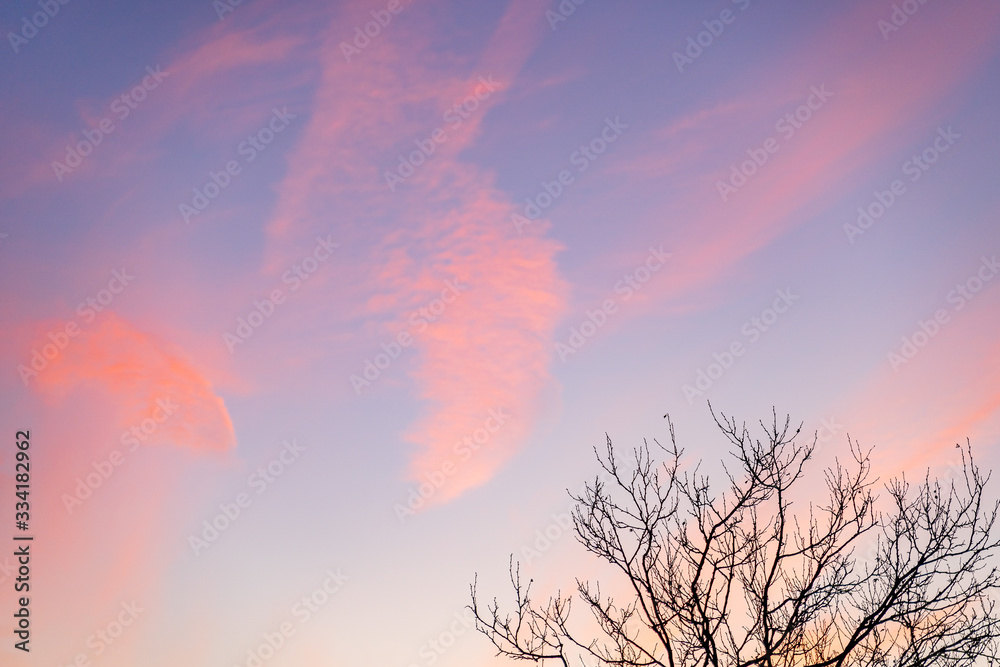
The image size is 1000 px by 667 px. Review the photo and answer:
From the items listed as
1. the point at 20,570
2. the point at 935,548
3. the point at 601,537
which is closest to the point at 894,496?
the point at 935,548

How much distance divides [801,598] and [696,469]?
193 cm

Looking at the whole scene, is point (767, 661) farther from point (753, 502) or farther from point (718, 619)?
point (753, 502)

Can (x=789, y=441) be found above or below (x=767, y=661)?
above

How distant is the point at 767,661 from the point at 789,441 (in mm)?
2642

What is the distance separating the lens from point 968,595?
9.61 meters

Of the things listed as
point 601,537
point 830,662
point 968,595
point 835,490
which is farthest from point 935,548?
point 601,537

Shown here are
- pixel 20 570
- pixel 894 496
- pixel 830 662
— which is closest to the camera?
pixel 830 662

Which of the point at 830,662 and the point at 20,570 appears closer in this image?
the point at 830,662

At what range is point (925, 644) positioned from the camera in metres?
9.45

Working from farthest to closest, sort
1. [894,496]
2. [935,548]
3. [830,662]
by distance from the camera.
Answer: [894,496], [935,548], [830,662]

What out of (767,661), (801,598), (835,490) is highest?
(835,490)

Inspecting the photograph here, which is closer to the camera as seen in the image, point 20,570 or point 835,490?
point 835,490

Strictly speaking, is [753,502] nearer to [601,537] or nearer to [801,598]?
[801,598]

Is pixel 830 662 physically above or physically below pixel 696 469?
below
